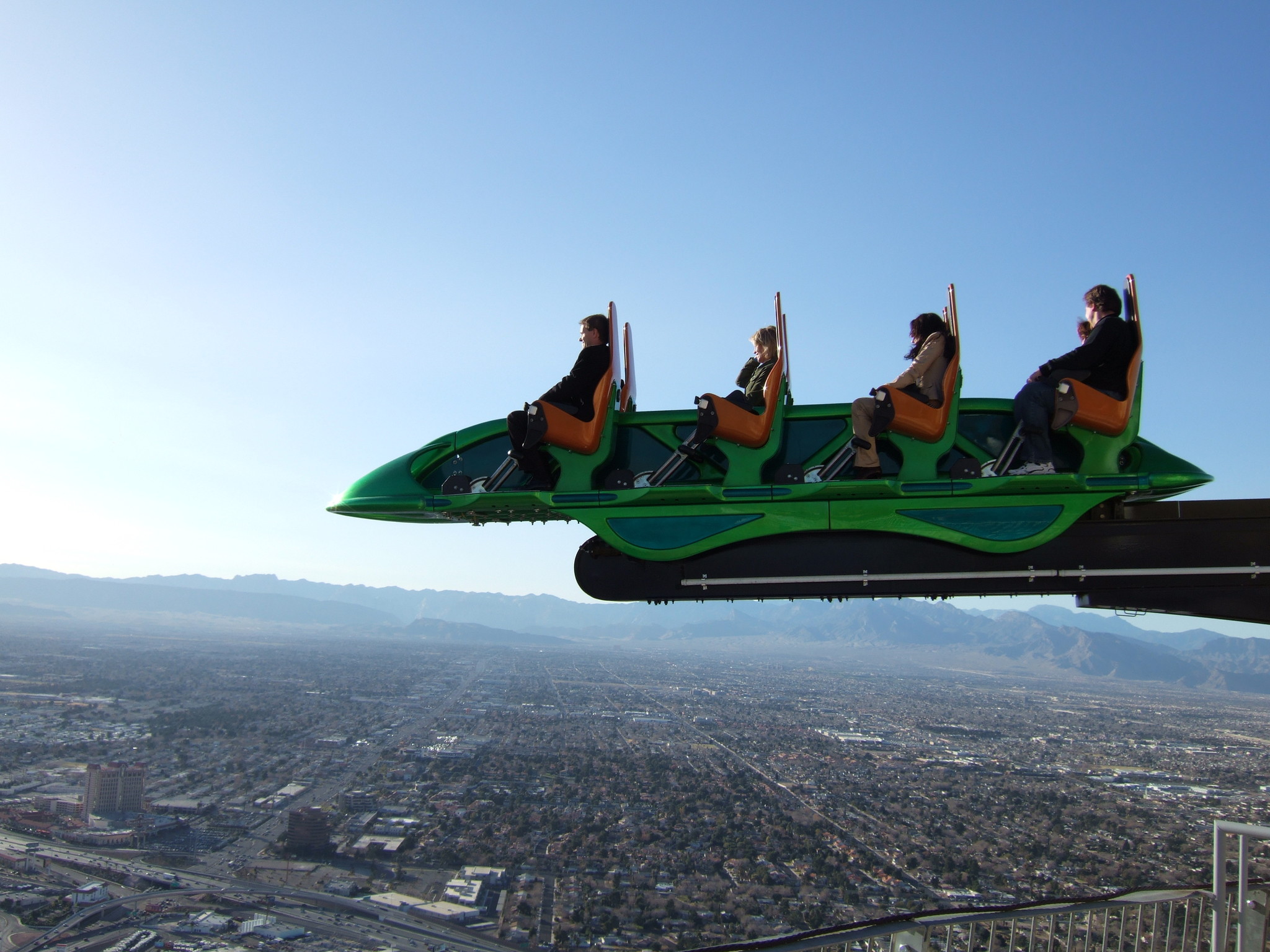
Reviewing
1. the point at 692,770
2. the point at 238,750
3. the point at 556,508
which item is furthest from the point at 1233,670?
the point at 556,508

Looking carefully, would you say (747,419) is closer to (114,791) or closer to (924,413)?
(924,413)

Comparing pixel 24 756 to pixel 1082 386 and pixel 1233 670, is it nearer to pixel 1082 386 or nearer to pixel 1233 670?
pixel 1082 386

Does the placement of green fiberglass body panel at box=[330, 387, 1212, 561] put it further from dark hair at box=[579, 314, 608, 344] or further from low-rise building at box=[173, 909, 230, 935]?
low-rise building at box=[173, 909, 230, 935]

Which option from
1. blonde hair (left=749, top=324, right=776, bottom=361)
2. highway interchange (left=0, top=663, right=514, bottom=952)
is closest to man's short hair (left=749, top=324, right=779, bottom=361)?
blonde hair (left=749, top=324, right=776, bottom=361)

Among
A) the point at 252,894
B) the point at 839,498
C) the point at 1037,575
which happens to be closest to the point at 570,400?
the point at 839,498

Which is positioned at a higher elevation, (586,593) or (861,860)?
(586,593)

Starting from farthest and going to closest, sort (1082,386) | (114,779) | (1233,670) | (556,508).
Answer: (1233,670) < (114,779) < (556,508) < (1082,386)

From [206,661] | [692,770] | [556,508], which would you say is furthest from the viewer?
[206,661]

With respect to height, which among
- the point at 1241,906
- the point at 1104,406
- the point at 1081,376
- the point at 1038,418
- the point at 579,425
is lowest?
the point at 1241,906

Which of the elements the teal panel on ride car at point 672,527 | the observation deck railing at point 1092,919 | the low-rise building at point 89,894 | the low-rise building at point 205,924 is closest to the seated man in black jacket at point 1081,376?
the teal panel on ride car at point 672,527
